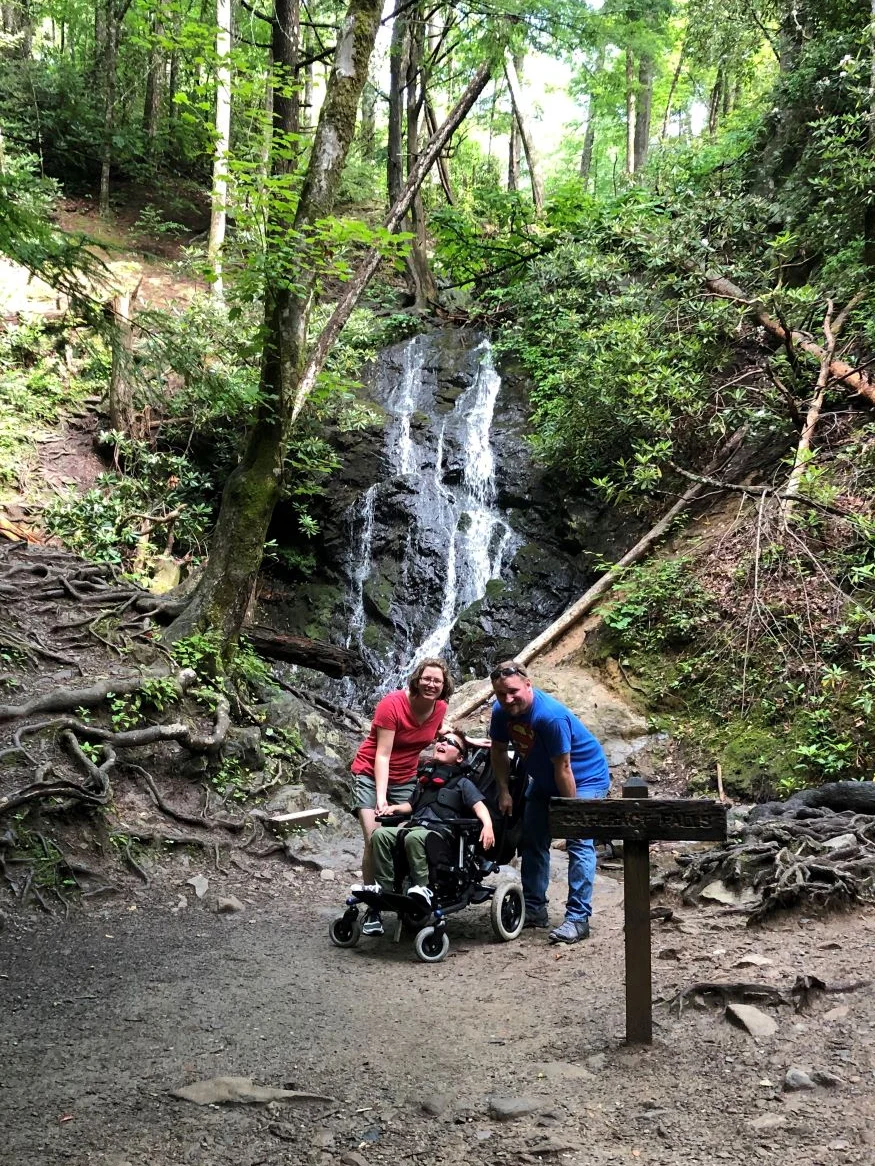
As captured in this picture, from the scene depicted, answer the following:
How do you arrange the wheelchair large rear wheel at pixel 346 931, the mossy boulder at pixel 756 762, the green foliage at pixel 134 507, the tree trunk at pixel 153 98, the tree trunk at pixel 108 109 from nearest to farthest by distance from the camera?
1. the wheelchair large rear wheel at pixel 346 931
2. the mossy boulder at pixel 756 762
3. the green foliage at pixel 134 507
4. the tree trunk at pixel 108 109
5. the tree trunk at pixel 153 98

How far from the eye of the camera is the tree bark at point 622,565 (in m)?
10.3

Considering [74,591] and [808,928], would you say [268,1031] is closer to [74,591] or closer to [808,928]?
[808,928]

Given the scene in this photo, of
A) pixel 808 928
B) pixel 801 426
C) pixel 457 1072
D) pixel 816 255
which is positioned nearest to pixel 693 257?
pixel 816 255

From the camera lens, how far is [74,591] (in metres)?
8.49

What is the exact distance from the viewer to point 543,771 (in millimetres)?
5039

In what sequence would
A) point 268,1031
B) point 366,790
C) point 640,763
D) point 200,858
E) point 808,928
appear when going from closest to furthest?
point 268,1031 → point 808,928 → point 366,790 → point 200,858 → point 640,763

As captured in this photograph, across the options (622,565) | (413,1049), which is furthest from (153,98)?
(413,1049)

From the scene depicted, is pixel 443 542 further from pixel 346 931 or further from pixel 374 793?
pixel 346 931

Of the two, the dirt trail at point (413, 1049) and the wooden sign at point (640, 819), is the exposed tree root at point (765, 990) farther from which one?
the wooden sign at point (640, 819)

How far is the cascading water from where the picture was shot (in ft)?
41.6

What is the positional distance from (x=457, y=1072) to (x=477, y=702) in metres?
6.29

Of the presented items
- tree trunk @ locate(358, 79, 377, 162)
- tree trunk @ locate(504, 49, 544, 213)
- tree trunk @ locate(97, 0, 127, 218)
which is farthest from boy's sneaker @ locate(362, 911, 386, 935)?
tree trunk @ locate(358, 79, 377, 162)

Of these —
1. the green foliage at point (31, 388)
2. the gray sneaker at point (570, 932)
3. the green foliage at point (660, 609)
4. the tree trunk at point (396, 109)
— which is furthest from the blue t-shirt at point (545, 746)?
the tree trunk at point (396, 109)

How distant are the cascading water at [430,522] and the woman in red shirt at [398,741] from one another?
6608mm
